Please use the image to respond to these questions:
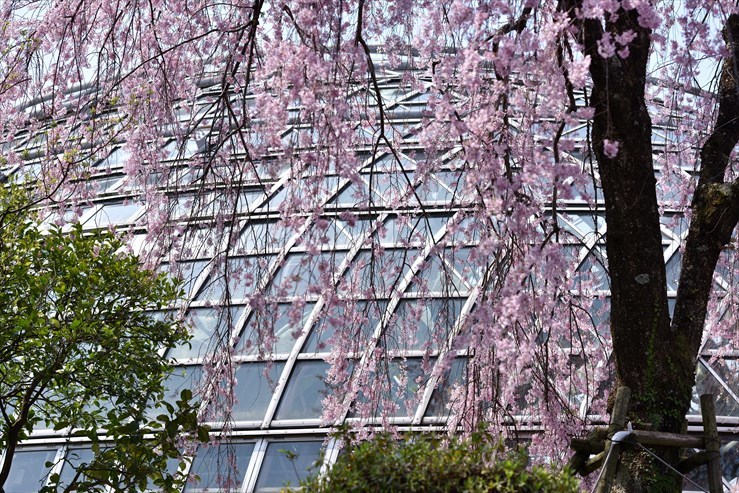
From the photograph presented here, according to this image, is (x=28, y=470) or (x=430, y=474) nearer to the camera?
(x=430, y=474)

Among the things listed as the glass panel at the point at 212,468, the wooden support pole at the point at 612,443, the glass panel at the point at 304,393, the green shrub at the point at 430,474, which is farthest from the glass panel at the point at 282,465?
the green shrub at the point at 430,474

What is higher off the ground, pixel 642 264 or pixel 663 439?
pixel 642 264

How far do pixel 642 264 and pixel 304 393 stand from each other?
586cm

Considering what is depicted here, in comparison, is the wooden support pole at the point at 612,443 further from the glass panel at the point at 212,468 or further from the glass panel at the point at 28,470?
the glass panel at the point at 28,470

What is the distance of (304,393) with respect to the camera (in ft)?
35.3


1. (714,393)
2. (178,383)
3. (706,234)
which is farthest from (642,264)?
(178,383)

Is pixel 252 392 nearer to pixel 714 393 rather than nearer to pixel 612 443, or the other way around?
pixel 714 393

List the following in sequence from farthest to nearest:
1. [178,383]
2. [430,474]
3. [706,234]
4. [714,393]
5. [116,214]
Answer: [116,214]
[178,383]
[714,393]
[706,234]
[430,474]

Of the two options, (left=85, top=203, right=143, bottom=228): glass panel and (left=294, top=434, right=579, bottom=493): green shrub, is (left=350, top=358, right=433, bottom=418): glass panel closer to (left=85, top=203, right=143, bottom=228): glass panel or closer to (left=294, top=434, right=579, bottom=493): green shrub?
(left=294, top=434, right=579, bottom=493): green shrub

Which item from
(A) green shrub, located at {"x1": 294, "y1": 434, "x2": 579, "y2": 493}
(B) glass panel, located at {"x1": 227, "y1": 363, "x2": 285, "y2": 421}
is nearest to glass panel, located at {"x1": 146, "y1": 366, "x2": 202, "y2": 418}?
(B) glass panel, located at {"x1": 227, "y1": 363, "x2": 285, "y2": 421}

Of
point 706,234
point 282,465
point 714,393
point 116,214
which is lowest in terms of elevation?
point 706,234

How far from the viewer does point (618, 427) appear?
18.4 feet

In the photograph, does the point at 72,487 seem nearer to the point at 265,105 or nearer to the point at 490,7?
the point at 265,105

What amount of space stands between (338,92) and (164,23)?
124 inches
